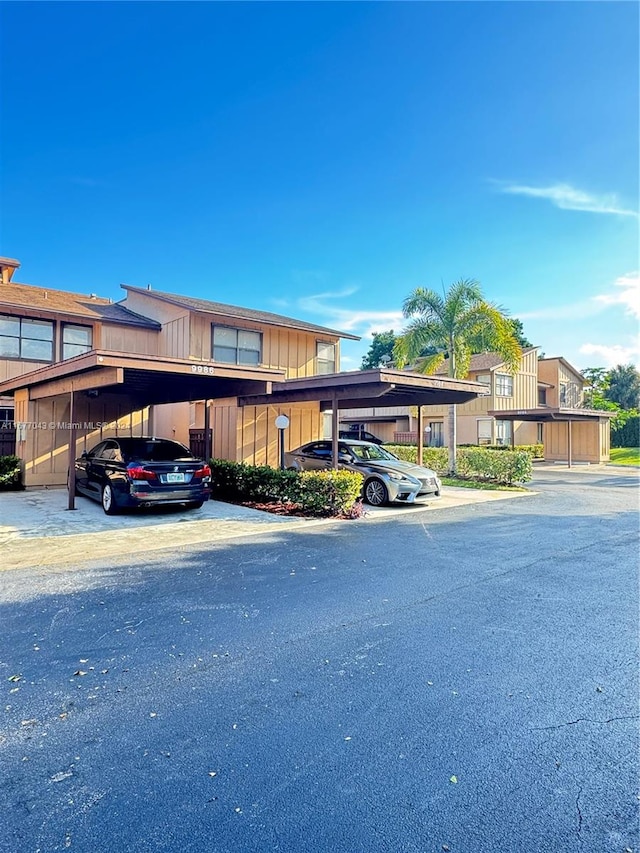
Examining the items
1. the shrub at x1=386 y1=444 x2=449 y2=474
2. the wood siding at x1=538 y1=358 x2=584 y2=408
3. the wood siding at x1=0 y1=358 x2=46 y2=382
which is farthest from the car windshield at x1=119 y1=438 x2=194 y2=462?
the wood siding at x1=538 y1=358 x2=584 y2=408

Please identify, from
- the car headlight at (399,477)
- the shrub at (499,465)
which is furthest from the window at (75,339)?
the shrub at (499,465)

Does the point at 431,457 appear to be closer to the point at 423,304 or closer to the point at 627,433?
the point at 423,304

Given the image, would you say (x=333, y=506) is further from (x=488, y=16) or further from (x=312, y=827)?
(x=488, y=16)

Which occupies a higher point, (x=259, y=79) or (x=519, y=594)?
(x=259, y=79)

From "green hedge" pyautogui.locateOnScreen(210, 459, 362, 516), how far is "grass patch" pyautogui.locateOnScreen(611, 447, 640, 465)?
26.5 meters

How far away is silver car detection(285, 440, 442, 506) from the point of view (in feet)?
37.8

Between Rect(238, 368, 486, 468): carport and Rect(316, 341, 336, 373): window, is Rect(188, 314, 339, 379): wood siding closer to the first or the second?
Rect(316, 341, 336, 373): window

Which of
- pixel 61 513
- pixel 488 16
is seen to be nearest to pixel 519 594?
pixel 61 513

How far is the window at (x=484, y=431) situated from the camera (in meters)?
31.0

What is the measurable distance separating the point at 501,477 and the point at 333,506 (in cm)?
885

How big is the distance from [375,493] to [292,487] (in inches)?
87.0

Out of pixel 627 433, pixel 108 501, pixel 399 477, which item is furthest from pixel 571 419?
pixel 108 501

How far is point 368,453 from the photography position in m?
12.7

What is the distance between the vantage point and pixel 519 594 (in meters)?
5.18
